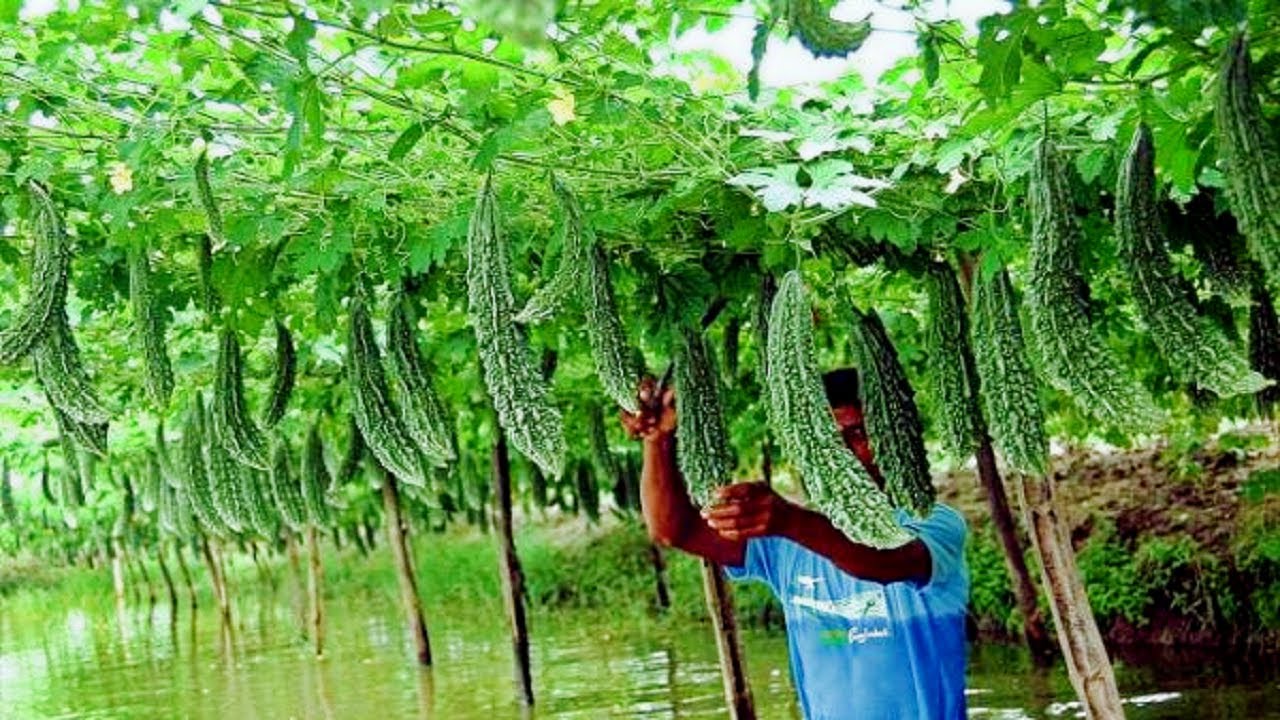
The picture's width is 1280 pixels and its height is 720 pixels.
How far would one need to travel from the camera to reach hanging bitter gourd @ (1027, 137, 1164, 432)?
121 inches

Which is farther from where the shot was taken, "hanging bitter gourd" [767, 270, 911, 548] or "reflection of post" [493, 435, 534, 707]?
"reflection of post" [493, 435, 534, 707]

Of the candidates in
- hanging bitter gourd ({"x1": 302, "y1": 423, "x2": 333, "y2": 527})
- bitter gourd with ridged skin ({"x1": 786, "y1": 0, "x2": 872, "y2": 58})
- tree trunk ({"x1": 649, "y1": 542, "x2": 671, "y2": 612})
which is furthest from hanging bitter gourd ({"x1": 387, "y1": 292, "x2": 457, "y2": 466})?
tree trunk ({"x1": 649, "y1": 542, "x2": 671, "y2": 612})

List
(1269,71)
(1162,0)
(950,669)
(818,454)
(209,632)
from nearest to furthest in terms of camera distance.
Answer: (1162,0) < (1269,71) < (818,454) < (950,669) < (209,632)

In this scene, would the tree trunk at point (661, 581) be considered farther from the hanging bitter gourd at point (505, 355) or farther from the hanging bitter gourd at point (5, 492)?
the hanging bitter gourd at point (505, 355)

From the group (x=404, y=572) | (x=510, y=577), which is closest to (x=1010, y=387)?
(x=510, y=577)

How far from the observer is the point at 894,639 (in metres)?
4.73

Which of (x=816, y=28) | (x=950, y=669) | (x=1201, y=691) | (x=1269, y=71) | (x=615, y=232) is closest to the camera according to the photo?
(x=816, y=28)

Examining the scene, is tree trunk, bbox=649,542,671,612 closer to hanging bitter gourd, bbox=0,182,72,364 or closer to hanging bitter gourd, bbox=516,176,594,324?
hanging bitter gourd, bbox=0,182,72,364

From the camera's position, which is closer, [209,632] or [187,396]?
[187,396]

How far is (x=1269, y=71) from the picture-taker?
307cm

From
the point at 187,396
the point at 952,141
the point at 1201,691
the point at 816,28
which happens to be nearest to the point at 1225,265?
the point at 952,141

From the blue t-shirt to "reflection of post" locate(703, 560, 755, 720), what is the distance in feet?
10.9

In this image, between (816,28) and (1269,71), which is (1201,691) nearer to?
(1269,71)

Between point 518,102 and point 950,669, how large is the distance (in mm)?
2224
